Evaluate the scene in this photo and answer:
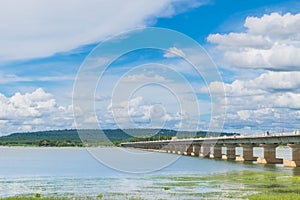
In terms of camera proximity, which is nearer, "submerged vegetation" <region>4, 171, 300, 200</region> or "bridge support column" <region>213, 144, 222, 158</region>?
"submerged vegetation" <region>4, 171, 300, 200</region>

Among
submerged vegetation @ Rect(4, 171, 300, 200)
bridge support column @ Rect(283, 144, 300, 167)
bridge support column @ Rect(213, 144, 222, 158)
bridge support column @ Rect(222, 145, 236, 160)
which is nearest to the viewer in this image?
submerged vegetation @ Rect(4, 171, 300, 200)

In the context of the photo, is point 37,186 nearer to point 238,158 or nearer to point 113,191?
point 113,191

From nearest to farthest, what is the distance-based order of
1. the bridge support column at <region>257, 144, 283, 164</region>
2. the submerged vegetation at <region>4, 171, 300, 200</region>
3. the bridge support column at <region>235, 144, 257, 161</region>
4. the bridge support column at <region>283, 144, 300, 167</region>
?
the submerged vegetation at <region>4, 171, 300, 200</region> < the bridge support column at <region>283, 144, 300, 167</region> < the bridge support column at <region>257, 144, 283, 164</region> < the bridge support column at <region>235, 144, 257, 161</region>

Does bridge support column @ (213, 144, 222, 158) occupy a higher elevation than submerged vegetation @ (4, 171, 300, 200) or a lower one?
higher

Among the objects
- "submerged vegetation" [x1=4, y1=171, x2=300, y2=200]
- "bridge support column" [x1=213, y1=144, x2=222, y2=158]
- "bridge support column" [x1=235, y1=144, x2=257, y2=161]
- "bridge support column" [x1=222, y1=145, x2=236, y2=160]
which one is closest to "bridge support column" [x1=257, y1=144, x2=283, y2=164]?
"bridge support column" [x1=235, y1=144, x2=257, y2=161]

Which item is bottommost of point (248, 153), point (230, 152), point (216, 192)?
point (216, 192)

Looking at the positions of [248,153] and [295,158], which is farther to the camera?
[248,153]

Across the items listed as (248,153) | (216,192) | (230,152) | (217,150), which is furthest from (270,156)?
(216,192)

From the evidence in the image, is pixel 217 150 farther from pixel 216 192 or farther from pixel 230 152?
pixel 216 192

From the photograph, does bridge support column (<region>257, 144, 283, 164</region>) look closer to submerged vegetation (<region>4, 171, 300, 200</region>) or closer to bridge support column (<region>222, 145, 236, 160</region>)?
bridge support column (<region>222, 145, 236, 160</region>)

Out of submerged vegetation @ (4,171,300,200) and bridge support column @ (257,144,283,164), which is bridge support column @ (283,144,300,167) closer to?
bridge support column @ (257,144,283,164)

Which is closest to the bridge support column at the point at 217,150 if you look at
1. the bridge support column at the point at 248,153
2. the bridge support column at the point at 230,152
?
the bridge support column at the point at 230,152

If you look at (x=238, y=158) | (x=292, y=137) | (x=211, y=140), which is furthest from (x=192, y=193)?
(x=211, y=140)

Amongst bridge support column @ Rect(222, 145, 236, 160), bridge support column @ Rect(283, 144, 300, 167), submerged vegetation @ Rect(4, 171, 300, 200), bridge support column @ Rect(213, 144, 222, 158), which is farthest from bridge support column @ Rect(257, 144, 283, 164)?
submerged vegetation @ Rect(4, 171, 300, 200)
